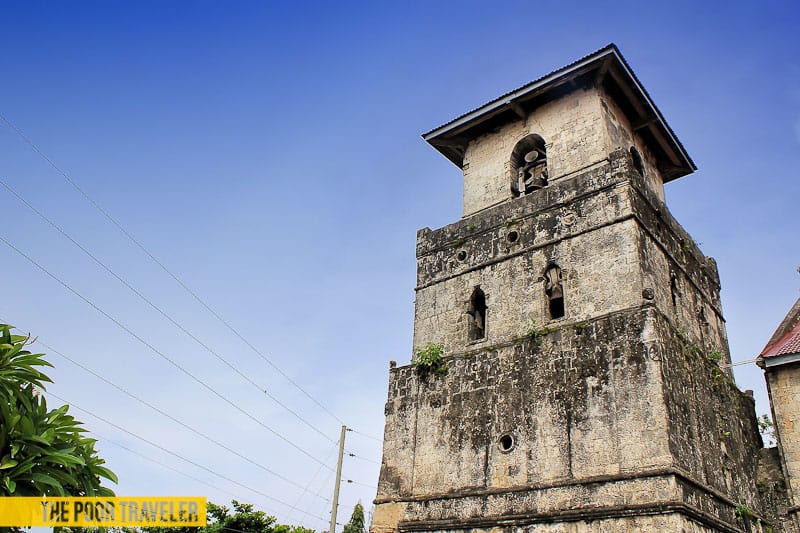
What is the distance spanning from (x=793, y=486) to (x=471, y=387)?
692 cm

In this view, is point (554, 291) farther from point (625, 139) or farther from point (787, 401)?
point (787, 401)

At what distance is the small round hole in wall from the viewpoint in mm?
12787

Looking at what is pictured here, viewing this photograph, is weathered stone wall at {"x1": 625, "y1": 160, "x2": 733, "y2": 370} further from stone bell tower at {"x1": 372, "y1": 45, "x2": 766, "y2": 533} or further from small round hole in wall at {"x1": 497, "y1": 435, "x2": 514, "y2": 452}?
small round hole in wall at {"x1": 497, "y1": 435, "x2": 514, "y2": 452}

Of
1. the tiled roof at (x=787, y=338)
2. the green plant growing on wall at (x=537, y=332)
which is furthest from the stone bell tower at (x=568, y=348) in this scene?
the tiled roof at (x=787, y=338)

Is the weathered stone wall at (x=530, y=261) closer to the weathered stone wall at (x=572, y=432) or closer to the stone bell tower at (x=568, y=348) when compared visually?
the stone bell tower at (x=568, y=348)

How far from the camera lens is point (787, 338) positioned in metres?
16.0

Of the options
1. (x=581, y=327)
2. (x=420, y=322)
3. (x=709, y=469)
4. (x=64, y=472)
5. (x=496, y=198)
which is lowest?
(x=64, y=472)

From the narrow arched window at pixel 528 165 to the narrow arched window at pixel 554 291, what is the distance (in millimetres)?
2819

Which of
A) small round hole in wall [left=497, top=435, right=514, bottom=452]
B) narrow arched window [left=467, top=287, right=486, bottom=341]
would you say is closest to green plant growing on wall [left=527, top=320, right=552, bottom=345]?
narrow arched window [left=467, top=287, right=486, bottom=341]

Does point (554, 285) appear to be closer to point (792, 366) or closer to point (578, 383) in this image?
point (578, 383)

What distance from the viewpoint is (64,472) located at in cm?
646

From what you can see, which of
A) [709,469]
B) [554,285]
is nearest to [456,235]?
[554,285]

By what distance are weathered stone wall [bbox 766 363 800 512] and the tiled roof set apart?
1.14ft

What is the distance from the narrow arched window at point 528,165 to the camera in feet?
53.6
